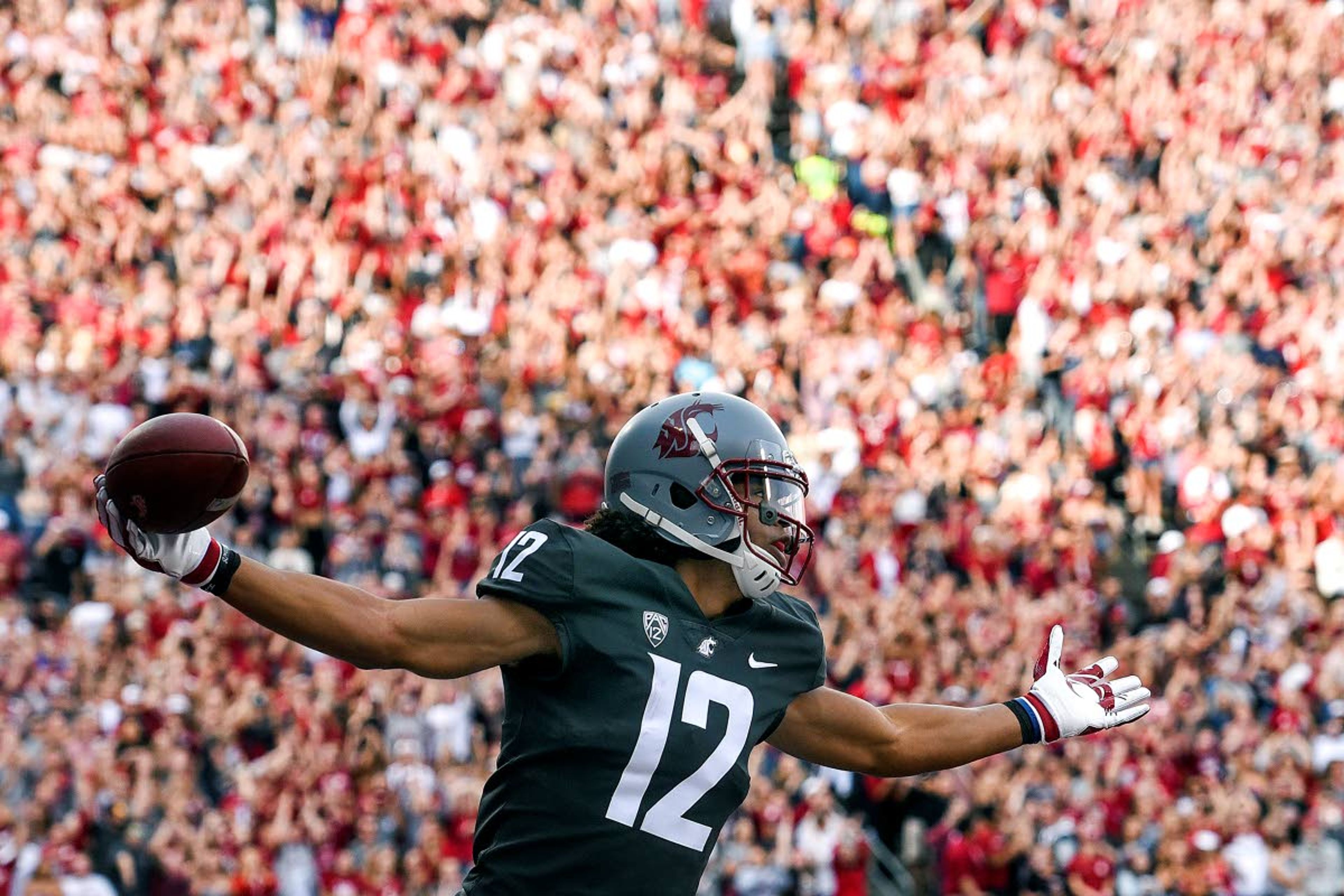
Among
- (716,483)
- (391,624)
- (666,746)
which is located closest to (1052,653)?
(716,483)

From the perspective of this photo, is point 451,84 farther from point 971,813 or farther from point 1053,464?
point 971,813

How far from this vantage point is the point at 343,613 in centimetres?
324

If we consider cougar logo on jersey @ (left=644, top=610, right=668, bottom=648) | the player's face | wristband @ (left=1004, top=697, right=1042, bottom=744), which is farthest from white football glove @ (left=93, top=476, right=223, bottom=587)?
wristband @ (left=1004, top=697, right=1042, bottom=744)

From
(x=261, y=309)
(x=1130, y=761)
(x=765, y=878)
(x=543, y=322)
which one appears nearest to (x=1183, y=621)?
(x=1130, y=761)

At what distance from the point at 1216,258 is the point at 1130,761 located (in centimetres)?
555

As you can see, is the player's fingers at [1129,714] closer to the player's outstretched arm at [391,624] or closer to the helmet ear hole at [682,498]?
the helmet ear hole at [682,498]

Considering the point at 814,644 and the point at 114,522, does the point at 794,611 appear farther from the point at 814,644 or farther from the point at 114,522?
the point at 114,522

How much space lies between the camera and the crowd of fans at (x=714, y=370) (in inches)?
415

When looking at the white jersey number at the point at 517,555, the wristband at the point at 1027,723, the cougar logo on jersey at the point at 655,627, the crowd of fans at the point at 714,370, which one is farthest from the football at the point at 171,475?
the crowd of fans at the point at 714,370

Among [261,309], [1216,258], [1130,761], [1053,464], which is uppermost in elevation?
[1216,258]

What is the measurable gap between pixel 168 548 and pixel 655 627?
2.98 feet

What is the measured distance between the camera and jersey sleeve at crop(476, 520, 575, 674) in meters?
3.43

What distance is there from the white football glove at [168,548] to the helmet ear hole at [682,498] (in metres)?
0.94

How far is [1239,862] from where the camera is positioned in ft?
34.6
